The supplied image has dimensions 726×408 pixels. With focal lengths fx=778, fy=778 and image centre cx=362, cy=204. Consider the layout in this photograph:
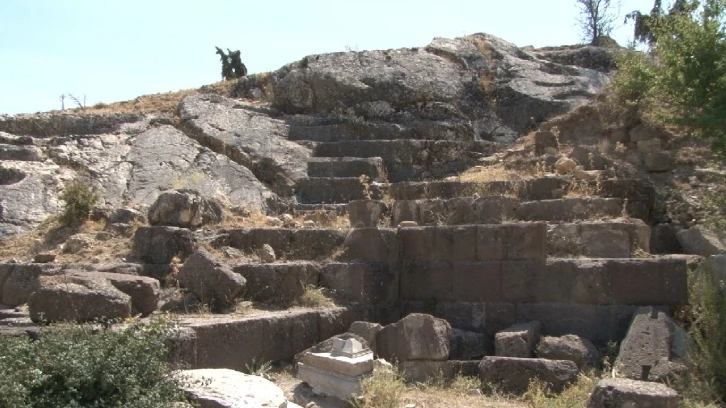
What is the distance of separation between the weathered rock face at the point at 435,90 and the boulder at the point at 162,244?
6.12 meters

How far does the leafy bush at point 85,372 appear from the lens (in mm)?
5371

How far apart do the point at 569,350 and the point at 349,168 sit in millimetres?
6306

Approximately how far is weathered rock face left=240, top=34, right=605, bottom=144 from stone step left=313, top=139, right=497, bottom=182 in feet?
2.53

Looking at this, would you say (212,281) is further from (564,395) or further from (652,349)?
(652,349)

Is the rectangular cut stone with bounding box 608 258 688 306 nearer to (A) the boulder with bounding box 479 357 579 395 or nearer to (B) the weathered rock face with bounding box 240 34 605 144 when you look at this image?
(A) the boulder with bounding box 479 357 579 395

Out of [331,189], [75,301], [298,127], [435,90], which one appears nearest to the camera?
[75,301]

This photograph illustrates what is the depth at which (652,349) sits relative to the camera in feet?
26.2

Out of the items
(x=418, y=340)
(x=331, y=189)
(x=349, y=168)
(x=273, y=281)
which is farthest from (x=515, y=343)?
(x=349, y=168)

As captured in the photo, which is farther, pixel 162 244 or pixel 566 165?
pixel 566 165

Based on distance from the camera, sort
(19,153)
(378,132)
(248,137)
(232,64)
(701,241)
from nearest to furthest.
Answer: (701,241) → (19,153) → (248,137) → (378,132) → (232,64)

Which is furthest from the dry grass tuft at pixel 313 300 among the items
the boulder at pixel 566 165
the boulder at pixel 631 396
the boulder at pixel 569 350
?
the boulder at pixel 566 165

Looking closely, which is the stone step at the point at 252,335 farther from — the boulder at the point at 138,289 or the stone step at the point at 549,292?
the stone step at the point at 549,292

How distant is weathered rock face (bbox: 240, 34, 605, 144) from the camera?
15.7 m

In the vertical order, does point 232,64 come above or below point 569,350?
above
